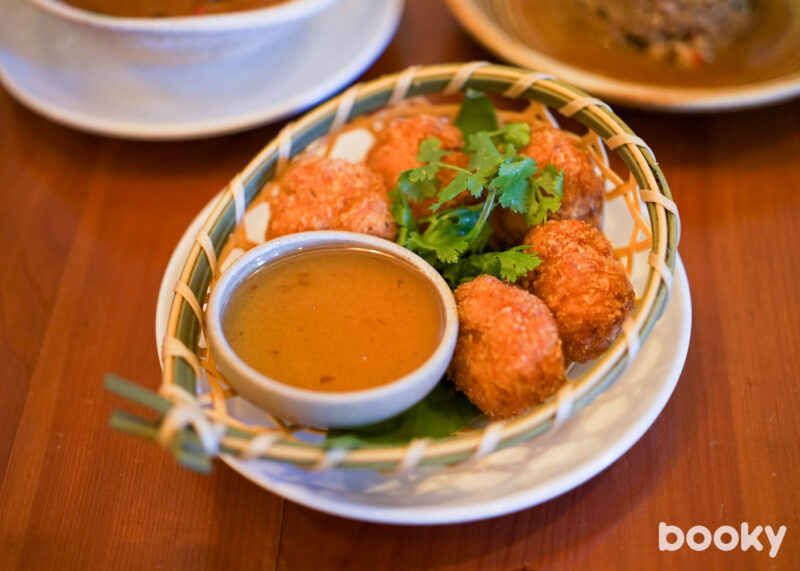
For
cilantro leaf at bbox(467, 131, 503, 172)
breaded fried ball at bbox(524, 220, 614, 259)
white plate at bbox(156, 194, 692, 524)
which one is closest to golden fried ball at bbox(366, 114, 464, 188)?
cilantro leaf at bbox(467, 131, 503, 172)

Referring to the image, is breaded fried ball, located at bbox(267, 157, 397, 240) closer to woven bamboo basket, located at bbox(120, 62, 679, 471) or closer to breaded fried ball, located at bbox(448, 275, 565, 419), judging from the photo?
woven bamboo basket, located at bbox(120, 62, 679, 471)

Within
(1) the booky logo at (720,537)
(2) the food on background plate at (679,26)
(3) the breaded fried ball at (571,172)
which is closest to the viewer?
(1) the booky logo at (720,537)

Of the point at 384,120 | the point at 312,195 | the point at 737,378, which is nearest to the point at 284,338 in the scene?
the point at 312,195

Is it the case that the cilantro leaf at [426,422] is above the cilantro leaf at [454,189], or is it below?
below

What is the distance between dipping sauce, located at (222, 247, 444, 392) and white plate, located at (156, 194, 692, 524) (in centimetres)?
19

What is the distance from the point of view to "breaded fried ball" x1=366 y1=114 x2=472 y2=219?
5.53 feet

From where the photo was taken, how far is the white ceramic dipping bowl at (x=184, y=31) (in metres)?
1.92

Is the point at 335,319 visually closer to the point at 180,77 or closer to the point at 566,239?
the point at 566,239

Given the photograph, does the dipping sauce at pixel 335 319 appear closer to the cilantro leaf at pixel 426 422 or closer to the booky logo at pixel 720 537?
the cilantro leaf at pixel 426 422

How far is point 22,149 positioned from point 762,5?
2.95 metres

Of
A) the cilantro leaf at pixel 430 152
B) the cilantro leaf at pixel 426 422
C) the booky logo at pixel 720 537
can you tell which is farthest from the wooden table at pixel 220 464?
the cilantro leaf at pixel 430 152

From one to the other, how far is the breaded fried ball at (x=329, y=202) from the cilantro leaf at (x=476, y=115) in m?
A: 0.38

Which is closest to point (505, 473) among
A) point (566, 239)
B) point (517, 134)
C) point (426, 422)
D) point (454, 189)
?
point (426, 422)

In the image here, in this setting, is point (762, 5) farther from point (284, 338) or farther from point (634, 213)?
point (284, 338)
